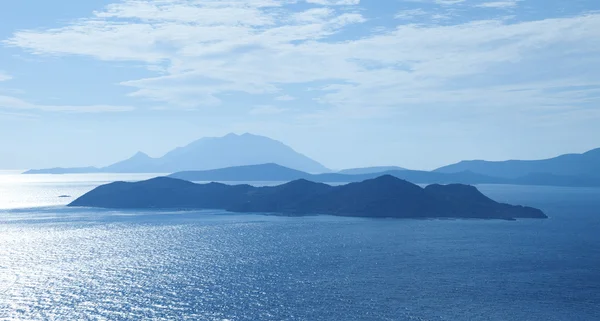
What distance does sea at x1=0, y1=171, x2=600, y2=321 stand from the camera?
79500mm

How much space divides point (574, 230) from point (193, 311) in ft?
478

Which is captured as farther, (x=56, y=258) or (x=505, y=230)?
(x=505, y=230)

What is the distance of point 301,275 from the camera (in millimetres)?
103500

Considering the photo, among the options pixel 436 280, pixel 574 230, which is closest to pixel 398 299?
pixel 436 280

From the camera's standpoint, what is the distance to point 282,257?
124500mm

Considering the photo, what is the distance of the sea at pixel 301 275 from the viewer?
261 ft

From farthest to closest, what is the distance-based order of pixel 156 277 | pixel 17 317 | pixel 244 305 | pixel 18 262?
pixel 18 262 → pixel 156 277 → pixel 244 305 → pixel 17 317

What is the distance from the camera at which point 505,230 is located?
17912 cm

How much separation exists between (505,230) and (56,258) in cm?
13354

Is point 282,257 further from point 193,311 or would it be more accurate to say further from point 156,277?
point 193,311

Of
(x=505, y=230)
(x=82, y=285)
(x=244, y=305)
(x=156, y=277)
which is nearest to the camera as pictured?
(x=244, y=305)

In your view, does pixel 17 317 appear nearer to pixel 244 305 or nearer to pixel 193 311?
Result: pixel 193 311

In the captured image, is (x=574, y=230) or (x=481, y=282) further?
(x=574, y=230)

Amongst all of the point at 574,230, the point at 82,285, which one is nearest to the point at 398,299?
the point at 82,285
